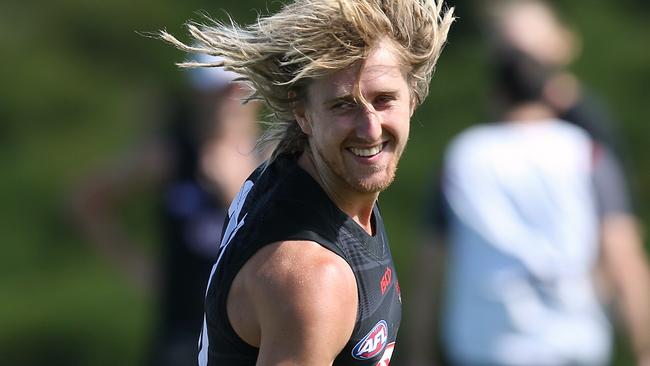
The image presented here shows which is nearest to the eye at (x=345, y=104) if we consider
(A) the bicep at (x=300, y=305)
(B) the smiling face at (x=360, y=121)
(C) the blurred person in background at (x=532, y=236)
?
(B) the smiling face at (x=360, y=121)

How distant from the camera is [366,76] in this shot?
9.91 feet

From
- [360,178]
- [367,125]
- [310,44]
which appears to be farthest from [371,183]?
[310,44]

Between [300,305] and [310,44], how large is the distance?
573 mm

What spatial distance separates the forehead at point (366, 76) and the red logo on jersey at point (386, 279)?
44 cm

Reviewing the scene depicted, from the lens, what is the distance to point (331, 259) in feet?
9.74

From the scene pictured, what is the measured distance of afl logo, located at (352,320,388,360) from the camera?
3068 millimetres

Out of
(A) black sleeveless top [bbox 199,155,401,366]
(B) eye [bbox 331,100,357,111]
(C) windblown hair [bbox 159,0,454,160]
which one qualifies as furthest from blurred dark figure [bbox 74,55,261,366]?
(B) eye [bbox 331,100,357,111]

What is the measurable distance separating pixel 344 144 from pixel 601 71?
15.9 ft

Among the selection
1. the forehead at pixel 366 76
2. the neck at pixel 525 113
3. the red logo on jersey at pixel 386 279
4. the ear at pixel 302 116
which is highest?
the forehead at pixel 366 76

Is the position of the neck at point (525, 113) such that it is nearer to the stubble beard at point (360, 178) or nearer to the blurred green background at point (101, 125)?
the blurred green background at point (101, 125)

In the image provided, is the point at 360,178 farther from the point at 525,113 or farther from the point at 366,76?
the point at 525,113

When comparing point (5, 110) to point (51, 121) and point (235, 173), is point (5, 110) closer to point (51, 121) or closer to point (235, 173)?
point (51, 121)

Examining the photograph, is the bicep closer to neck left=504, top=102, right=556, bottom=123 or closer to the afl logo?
the afl logo

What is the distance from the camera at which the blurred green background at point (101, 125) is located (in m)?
7.51
